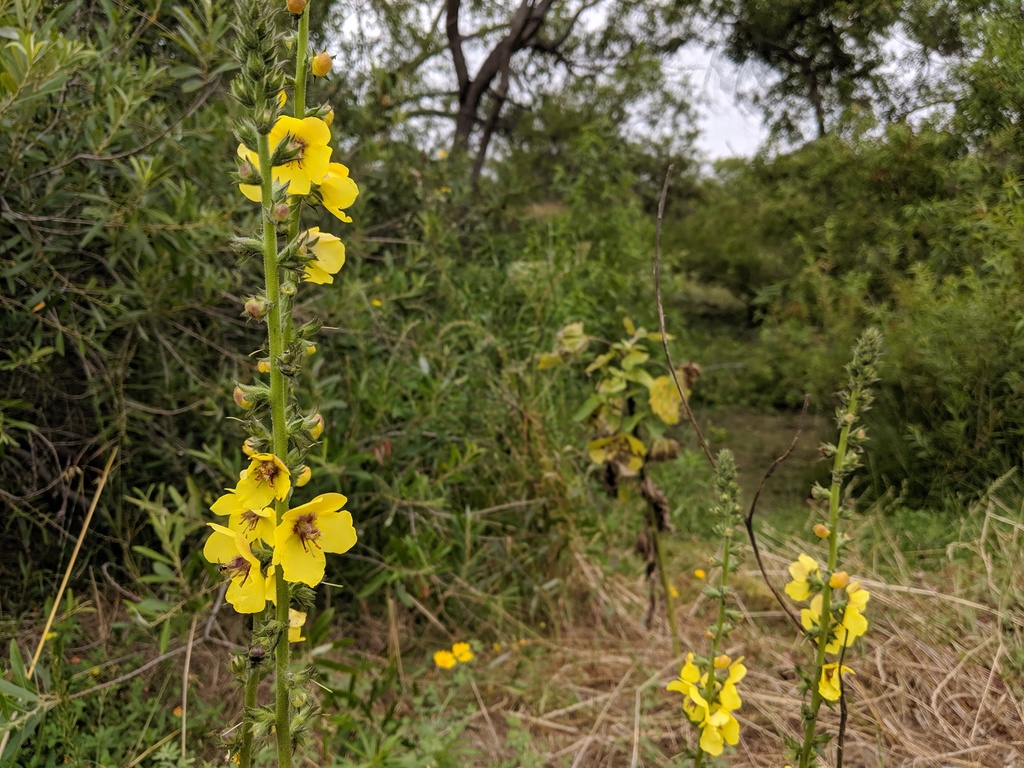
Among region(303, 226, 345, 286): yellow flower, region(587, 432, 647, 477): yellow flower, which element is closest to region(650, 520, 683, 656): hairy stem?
region(587, 432, 647, 477): yellow flower

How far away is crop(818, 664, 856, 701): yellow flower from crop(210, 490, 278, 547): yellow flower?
3.41 ft

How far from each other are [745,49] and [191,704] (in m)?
5.21

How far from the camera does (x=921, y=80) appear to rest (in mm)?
3000

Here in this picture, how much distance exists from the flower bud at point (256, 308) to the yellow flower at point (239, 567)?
246 mm

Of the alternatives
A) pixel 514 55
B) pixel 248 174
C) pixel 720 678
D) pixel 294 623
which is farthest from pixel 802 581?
pixel 514 55

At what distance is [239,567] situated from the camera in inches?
29.6

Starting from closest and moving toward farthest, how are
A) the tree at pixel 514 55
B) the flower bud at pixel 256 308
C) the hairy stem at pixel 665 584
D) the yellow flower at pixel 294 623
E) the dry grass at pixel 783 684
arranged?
the flower bud at pixel 256 308
the yellow flower at pixel 294 623
the dry grass at pixel 783 684
the hairy stem at pixel 665 584
the tree at pixel 514 55

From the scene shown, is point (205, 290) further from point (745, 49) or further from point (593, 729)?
point (745, 49)

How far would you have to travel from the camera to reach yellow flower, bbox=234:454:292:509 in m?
0.71

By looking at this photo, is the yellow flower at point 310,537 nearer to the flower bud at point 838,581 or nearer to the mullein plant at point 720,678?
the mullein plant at point 720,678

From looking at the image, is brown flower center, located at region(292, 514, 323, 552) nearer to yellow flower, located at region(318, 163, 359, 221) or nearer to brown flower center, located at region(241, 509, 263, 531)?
brown flower center, located at region(241, 509, 263, 531)

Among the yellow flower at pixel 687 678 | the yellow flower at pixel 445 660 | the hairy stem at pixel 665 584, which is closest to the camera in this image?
the yellow flower at pixel 687 678

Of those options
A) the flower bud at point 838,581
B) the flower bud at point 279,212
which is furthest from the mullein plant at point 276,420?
the flower bud at point 838,581

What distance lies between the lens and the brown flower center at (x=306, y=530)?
0.74m
